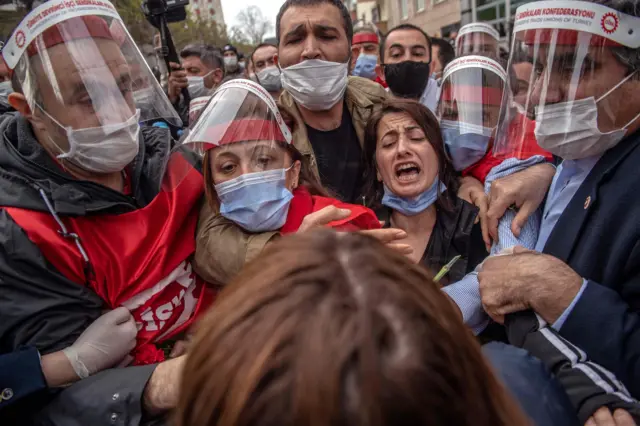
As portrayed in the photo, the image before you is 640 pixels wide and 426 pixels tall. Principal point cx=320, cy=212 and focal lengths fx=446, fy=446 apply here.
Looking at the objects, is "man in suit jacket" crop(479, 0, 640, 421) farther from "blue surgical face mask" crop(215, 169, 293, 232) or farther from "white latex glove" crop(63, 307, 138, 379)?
"white latex glove" crop(63, 307, 138, 379)

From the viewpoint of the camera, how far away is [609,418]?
125cm

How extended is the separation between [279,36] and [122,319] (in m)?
2.11

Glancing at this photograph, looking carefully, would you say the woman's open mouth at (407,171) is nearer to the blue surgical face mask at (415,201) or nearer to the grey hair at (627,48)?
the blue surgical face mask at (415,201)

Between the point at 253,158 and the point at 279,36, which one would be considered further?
the point at 279,36

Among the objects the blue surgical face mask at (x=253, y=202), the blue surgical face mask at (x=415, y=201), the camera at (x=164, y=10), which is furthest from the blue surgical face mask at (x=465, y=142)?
the camera at (x=164, y=10)

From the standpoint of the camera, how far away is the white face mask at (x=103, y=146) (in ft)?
6.11

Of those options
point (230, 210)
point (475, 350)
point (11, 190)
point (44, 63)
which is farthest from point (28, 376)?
point (475, 350)

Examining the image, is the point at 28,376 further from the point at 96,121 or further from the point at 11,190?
the point at 96,121

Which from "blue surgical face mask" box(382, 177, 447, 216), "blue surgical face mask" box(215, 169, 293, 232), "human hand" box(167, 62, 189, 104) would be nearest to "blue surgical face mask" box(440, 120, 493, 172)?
Answer: "blue surgical face mask" box(382, 177, 447, 216)

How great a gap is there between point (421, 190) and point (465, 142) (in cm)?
44

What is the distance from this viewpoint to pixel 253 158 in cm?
219

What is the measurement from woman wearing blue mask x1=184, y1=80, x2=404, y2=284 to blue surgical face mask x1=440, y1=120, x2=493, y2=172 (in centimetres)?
78

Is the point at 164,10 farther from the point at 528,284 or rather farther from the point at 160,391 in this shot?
the point at 528,284

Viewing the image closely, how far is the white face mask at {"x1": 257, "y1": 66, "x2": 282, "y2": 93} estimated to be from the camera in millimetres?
6465
